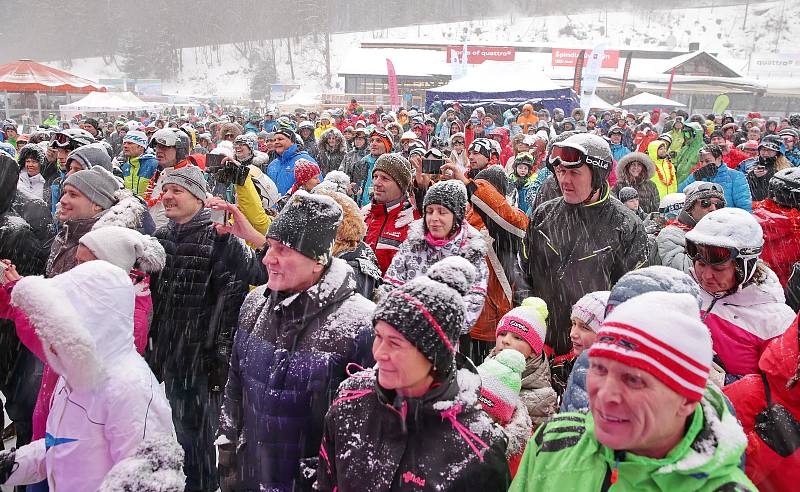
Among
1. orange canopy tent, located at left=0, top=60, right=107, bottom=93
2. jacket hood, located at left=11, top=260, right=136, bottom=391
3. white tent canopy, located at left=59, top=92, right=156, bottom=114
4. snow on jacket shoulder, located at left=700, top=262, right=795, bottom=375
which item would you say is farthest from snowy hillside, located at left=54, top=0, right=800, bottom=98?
snow on jacket shoulder, located at left=700, top=262, right=795, bottom=375

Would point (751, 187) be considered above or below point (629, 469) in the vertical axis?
below

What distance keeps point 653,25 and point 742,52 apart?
1501cm

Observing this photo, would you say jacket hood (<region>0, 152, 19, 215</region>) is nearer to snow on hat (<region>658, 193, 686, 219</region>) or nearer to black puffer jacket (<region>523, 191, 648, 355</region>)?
black puffer jacket (<region>523, 191, 648, 355</region>)

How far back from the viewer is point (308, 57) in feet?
256

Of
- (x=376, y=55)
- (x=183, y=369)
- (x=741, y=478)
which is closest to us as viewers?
(x=741, y=478)

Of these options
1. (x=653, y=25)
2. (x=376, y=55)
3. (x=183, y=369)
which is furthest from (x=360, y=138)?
(x=653, y=25)

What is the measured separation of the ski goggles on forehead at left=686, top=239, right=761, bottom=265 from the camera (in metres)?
2.53

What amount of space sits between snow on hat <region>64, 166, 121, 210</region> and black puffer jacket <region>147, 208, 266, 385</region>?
420 mm

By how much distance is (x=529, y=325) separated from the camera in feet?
9.73

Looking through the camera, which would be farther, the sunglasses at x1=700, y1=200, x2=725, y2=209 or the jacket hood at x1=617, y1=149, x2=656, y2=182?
the jacket hood at x1=617, y1=149, x2=656, y2=182

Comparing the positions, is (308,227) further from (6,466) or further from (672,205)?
(672,205)

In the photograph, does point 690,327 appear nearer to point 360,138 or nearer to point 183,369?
point 183,369

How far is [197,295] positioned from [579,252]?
2240 millimetres

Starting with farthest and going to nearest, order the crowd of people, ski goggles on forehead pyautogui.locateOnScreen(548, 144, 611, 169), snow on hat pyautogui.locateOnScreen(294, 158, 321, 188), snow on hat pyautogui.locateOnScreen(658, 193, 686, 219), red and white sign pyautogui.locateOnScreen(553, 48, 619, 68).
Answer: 1. red and white sign pyautogui.locateOnScreen(553, 48, 619, 68)
2. snow on hat pyautogui.locateOnScreen(658, 193, 686, 219)
3. snow on hat pyautogui.locateOnScreen(294, 158, 321, 188)
4. ski goggles on forehead pyautogui.locateOnScreen(548, 144, 611, 169)
5. the crowd of people
